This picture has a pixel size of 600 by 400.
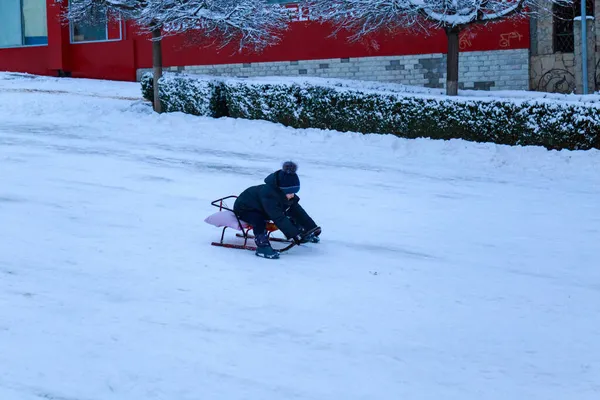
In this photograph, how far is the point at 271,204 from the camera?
8.02 metres

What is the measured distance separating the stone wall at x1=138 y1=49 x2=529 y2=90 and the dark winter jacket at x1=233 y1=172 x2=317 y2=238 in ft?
47.4

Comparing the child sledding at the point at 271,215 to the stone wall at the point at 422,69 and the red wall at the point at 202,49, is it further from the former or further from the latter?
the stone wall at the point at 422,69

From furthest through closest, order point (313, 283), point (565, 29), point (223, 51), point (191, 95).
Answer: point (223, 51), point (565, 29), point (191, 95), point (313, 283)

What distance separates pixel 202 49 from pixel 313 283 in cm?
1897

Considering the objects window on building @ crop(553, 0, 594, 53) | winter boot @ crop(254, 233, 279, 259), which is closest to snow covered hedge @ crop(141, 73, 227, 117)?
window on building @ crop(553, 0, 594, 53)

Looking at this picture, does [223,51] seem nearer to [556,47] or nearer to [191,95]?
[191,95]

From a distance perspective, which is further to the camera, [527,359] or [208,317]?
[208,317]

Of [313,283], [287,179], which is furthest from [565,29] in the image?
[313,283]

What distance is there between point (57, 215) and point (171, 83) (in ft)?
32.2

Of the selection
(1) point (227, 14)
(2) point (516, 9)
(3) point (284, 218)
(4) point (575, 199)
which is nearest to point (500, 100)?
(2) point (516, 9)

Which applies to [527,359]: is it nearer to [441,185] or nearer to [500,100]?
[441,185]

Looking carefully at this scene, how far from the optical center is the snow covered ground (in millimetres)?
5363

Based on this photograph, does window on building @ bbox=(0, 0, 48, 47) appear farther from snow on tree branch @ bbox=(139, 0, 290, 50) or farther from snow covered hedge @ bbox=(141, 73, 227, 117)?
snow covered hedge @ bbox=(141, 73, 227, 117)

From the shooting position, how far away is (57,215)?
9.50 m
